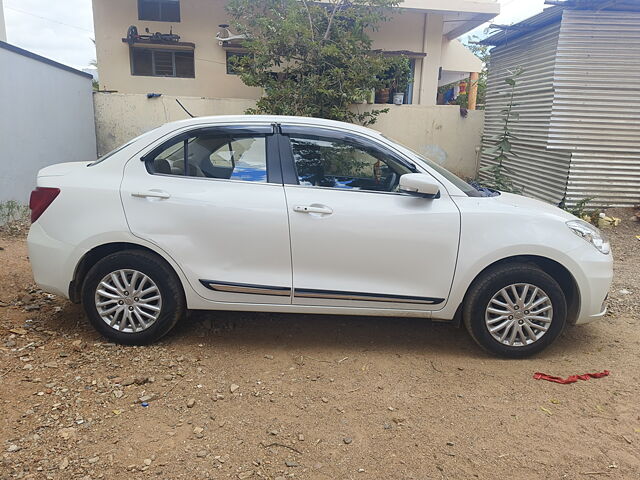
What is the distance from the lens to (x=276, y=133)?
3.54 meters

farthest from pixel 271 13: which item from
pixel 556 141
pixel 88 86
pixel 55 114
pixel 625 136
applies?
pixel 625 136

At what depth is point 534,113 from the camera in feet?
29.2

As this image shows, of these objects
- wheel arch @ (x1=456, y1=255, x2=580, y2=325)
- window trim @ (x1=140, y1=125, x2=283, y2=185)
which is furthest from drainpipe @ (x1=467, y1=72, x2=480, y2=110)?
window trim @ (x1=140, y1=125, x2=283, y2=185)

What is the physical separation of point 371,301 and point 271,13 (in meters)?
8.47

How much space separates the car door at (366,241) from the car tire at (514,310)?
0.26m

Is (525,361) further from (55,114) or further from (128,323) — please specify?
(55,114)

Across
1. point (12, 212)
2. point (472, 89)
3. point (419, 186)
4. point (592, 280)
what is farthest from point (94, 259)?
point (472, 89)

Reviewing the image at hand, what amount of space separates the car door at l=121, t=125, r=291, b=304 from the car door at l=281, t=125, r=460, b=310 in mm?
127

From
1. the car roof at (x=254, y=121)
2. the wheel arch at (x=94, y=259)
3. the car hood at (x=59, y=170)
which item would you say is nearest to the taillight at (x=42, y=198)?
the car hood at (x=59, y=170)

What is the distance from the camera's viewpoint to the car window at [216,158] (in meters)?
3.47

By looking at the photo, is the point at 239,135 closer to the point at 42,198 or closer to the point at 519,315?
the point at 42,198

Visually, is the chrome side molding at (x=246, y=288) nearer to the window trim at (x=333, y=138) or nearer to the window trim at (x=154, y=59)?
the window trim at (x=333, y=138)

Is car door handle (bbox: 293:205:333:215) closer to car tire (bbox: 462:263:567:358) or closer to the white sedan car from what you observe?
the white sedan car

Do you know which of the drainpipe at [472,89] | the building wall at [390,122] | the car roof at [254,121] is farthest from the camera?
the drainpipe at [472,89]
